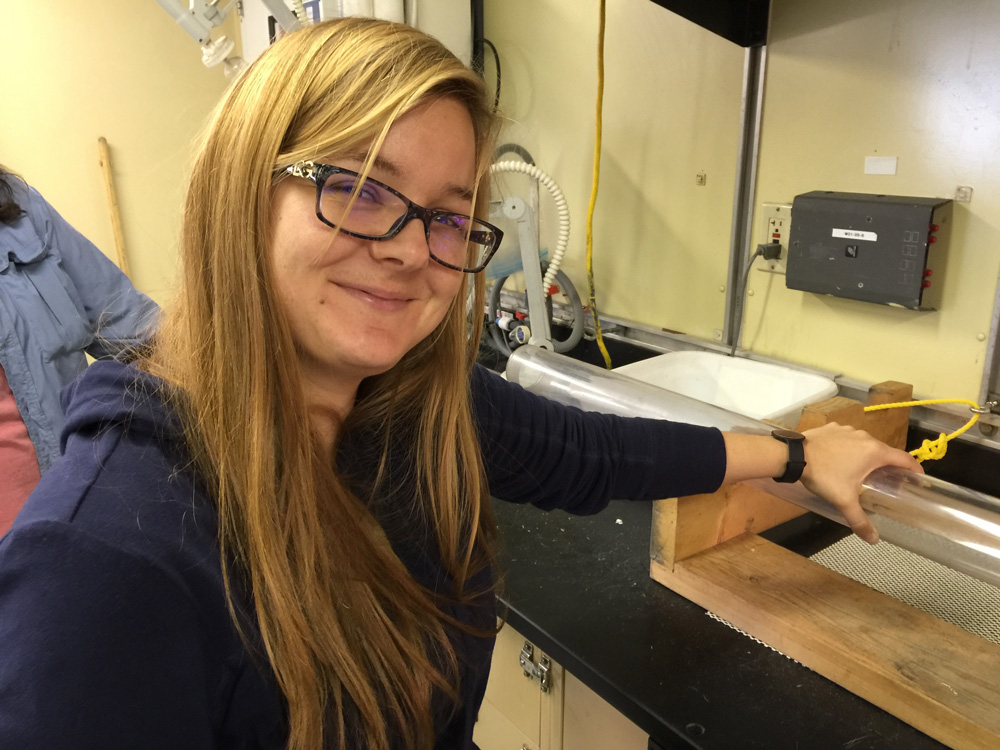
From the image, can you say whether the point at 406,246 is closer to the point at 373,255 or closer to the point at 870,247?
the point at 373,255

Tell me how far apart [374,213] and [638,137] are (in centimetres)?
120

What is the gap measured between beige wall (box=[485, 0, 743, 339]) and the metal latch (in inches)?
34.6

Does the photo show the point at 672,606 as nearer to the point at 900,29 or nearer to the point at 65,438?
the point at 65,438

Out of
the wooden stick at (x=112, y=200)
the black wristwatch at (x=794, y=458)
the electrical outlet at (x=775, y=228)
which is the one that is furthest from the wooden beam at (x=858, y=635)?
the wooden stick at (x=112, y=200)

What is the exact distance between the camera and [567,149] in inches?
71.9

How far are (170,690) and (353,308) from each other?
0.32m

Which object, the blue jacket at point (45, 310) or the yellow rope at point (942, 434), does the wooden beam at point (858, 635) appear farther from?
the blue jacket at point (45, 310)

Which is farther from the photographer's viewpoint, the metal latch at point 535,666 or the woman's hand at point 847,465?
the metal latch at point 535,666

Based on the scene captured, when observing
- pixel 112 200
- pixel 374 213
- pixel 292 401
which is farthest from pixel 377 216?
pixel 112 200

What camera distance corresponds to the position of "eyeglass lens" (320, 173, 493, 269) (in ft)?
1.86

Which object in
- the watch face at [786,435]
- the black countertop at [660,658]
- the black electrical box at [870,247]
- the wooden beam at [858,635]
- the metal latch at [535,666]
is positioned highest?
the black electrical box at [870,247]

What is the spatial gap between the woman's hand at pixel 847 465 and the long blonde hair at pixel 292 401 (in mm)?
484

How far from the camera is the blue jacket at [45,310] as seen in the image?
4.43 ft

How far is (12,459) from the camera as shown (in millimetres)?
1398
